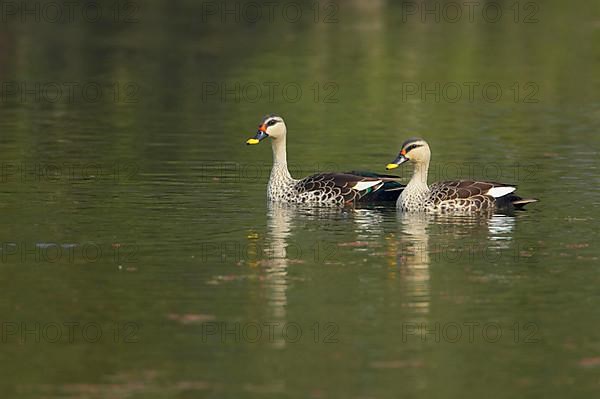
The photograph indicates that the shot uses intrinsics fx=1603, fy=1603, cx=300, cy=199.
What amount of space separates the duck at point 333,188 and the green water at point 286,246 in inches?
13.6

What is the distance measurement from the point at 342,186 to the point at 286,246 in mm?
3710

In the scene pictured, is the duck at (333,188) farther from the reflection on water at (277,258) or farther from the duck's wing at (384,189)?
the reflection on water at (277,258)

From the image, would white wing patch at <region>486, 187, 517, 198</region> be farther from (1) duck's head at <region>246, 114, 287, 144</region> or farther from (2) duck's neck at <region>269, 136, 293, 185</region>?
(1) duck's head at <region>246, 114, 287, 144</region>

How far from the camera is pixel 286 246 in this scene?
19578 millimetres

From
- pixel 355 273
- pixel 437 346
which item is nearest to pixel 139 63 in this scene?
pixel 355 273

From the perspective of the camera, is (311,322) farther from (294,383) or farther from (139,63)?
(139,63)

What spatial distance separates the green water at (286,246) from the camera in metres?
14.0

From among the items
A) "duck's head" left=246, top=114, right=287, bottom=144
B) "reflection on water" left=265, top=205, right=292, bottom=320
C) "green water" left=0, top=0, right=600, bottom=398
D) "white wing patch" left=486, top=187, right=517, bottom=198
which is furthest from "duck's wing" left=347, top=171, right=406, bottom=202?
"white wing patch" left=486, top=187, right=517, bottom=198

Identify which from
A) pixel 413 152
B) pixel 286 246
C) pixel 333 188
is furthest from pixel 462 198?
pixel 286 246

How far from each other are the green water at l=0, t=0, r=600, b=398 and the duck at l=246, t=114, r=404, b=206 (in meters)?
0.34

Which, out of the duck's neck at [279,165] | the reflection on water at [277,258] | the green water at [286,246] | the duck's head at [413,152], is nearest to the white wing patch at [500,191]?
the green water at [286,246]

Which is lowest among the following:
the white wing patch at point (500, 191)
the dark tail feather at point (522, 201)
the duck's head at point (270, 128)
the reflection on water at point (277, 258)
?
the reflection on water at point (277, 258)

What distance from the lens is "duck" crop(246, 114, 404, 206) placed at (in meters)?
23.1

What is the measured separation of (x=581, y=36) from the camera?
54562 millimetres
